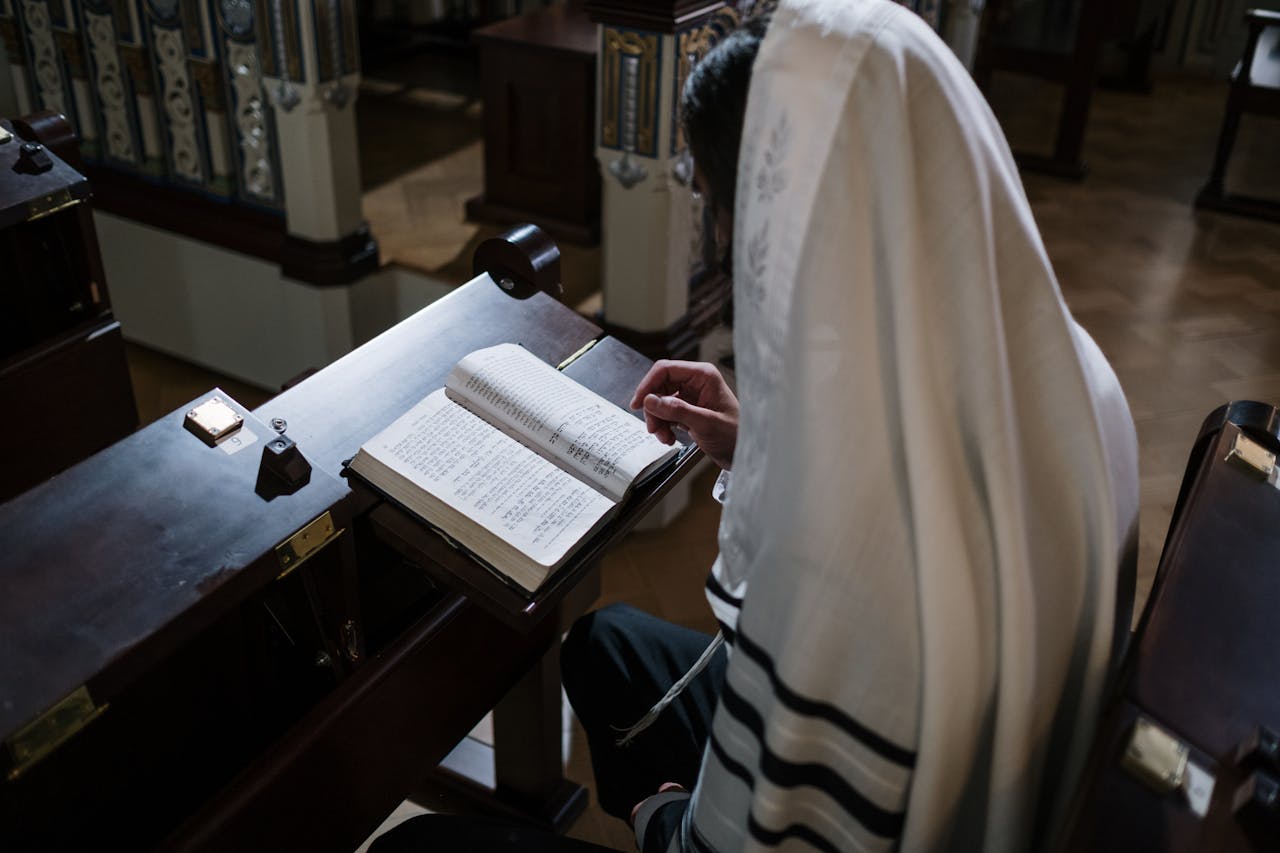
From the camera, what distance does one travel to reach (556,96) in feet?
12.4

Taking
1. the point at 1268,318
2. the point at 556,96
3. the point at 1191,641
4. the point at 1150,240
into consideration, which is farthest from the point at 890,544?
the point at 1150,240

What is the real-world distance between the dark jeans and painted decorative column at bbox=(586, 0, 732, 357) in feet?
4.78

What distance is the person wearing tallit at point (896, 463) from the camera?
891 mm

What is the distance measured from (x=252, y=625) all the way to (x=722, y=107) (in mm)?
Answer: 879

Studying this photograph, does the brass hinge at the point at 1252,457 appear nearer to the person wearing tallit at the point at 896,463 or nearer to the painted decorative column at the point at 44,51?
the person wearing tallit at the point at 896,463

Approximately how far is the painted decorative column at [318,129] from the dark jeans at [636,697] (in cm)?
219

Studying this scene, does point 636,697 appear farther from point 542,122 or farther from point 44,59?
point 44,59

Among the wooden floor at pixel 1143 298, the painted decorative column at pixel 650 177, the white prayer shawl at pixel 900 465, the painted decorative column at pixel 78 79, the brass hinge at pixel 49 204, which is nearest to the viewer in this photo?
the white prayer shawl at pixel 900 465

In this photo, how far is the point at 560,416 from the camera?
1624 mm

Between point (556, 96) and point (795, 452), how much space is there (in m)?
3.05

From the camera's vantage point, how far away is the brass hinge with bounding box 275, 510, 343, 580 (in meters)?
1.39

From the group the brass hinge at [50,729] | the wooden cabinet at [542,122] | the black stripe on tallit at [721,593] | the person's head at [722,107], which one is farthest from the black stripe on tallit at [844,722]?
the wooden cabinet at [542,122]

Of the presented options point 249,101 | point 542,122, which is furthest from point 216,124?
point 542,122

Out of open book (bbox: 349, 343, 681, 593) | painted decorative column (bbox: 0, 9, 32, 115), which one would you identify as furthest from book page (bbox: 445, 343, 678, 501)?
painted decorative column (bbox: 0, 9, 32, 115)
